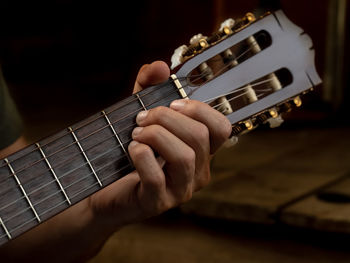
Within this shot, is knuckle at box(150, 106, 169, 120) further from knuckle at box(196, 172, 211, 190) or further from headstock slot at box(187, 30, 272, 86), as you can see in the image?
knuckle at box(196, 172, 211, 190)

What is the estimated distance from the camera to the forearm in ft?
2.82

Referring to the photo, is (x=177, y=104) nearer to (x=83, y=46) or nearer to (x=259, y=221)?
(x=259, y=221)

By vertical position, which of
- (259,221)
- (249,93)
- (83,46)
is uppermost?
(83,46)

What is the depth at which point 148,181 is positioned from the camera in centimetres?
71

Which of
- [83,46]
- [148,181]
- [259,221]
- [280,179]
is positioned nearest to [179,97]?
[148,181]

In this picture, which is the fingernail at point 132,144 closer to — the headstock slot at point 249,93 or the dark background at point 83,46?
the headstock slot at point 249,93

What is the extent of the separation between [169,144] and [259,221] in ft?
3.08

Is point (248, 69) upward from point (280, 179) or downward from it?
upward

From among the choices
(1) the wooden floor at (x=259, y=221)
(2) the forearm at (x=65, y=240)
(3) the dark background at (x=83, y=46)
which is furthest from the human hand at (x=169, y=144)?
(3) the dark background at (x=83, y=46)

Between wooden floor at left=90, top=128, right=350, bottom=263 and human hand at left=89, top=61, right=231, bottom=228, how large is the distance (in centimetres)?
79

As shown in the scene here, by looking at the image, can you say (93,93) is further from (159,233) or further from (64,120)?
(159,233)

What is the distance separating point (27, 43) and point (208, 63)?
3.50 meters

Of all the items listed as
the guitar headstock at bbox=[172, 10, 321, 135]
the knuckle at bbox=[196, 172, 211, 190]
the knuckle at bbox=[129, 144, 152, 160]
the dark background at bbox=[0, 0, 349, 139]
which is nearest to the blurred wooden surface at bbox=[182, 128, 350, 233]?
the dark background at bbox=[0, 0, 349, 139]

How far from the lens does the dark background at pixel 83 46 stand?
9.54 ft
